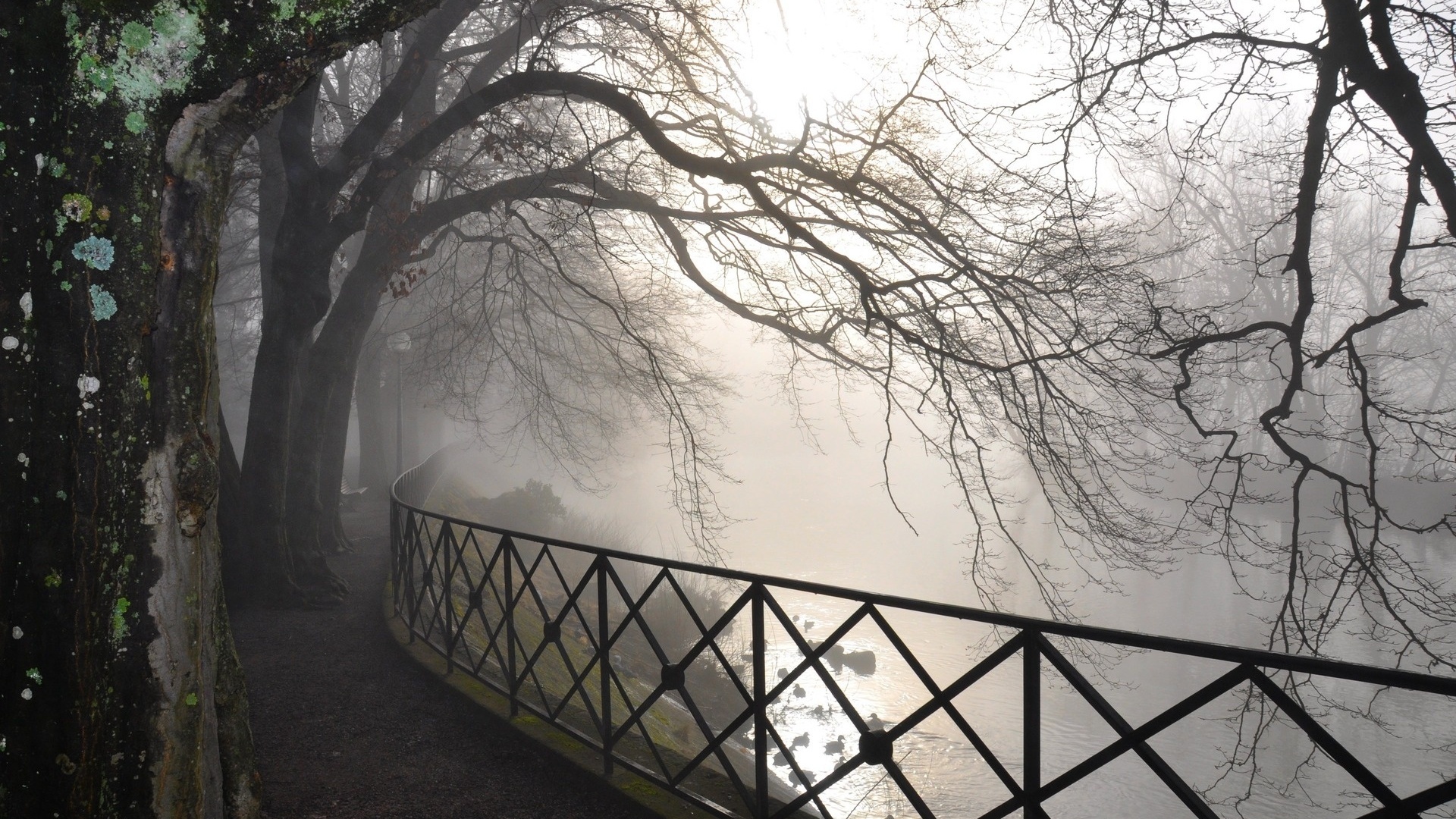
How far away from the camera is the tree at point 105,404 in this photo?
2.49 m

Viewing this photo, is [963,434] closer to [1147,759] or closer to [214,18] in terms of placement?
[1147,759]

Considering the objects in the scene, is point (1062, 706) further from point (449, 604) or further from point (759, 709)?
point (759, 709)

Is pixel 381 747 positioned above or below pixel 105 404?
below

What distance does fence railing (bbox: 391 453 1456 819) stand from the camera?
2539 mm

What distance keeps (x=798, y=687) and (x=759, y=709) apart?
10.5 m

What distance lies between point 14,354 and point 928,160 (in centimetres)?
558

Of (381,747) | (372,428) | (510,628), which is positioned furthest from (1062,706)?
(372,428)

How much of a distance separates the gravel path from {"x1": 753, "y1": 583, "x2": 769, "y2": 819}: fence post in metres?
0.70

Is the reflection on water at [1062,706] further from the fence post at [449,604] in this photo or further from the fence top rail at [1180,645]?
the fence post at [449,604]

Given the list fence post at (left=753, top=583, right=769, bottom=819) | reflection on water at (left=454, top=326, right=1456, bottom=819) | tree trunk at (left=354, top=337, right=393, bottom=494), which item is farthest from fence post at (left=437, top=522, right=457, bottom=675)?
tree trunk at (left=354, top=337, right=393, bottom=494)

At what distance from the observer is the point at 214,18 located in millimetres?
2736

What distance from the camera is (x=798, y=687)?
13.6 metres

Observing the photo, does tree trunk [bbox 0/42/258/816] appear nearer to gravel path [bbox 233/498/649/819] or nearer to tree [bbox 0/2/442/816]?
tree [bbox 0/2/442/816]

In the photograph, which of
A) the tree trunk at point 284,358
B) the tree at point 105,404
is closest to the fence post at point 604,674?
the tree at point 105,404
